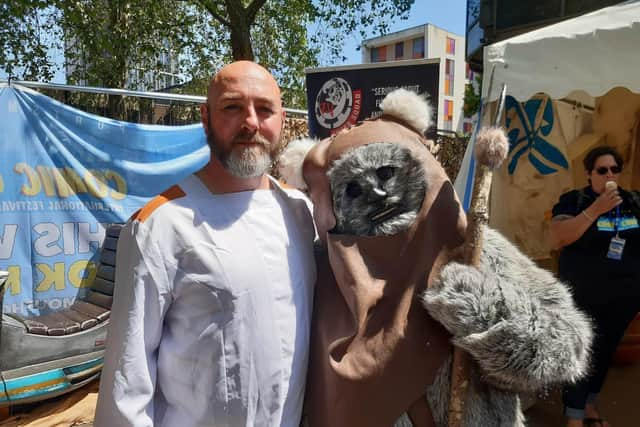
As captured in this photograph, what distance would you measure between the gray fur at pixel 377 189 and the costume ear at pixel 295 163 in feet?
0.81

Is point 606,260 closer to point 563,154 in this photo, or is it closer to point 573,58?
point 573,58

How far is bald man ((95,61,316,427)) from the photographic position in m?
1.19

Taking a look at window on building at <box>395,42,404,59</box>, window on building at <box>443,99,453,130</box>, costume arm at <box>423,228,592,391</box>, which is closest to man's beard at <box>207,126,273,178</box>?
costume arm at <box>423,228,592,391</box>

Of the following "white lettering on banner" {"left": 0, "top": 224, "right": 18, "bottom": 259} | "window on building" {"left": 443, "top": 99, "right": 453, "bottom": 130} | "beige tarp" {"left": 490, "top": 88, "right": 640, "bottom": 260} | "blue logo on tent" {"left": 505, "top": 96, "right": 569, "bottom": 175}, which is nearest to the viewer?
"white lettering on banner" {"left": 0, "top": 224, "right": 18, "bottom": 259}

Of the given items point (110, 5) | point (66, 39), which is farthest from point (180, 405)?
point (66, 39)

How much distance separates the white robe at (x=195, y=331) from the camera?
1188mm

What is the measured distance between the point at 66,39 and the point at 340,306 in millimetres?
8581

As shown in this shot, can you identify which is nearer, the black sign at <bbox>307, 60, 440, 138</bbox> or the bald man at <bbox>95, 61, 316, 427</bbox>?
the bald man at <bbox>95, 61, 316, 427</bbox>

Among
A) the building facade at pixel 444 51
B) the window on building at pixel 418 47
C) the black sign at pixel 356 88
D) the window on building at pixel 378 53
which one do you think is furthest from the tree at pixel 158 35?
the window on building at pixel 378 53

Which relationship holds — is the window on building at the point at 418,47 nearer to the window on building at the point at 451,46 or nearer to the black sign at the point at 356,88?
the window on building at the point at 451,46

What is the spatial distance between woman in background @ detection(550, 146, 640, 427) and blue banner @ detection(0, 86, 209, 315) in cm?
310

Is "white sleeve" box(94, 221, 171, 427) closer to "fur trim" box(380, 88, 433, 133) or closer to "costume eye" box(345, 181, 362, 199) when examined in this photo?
"costume eye" box(345, 181, 362, 199)

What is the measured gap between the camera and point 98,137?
3.57m

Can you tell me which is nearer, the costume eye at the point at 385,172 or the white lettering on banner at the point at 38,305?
the costume eye at the point at 385,172
